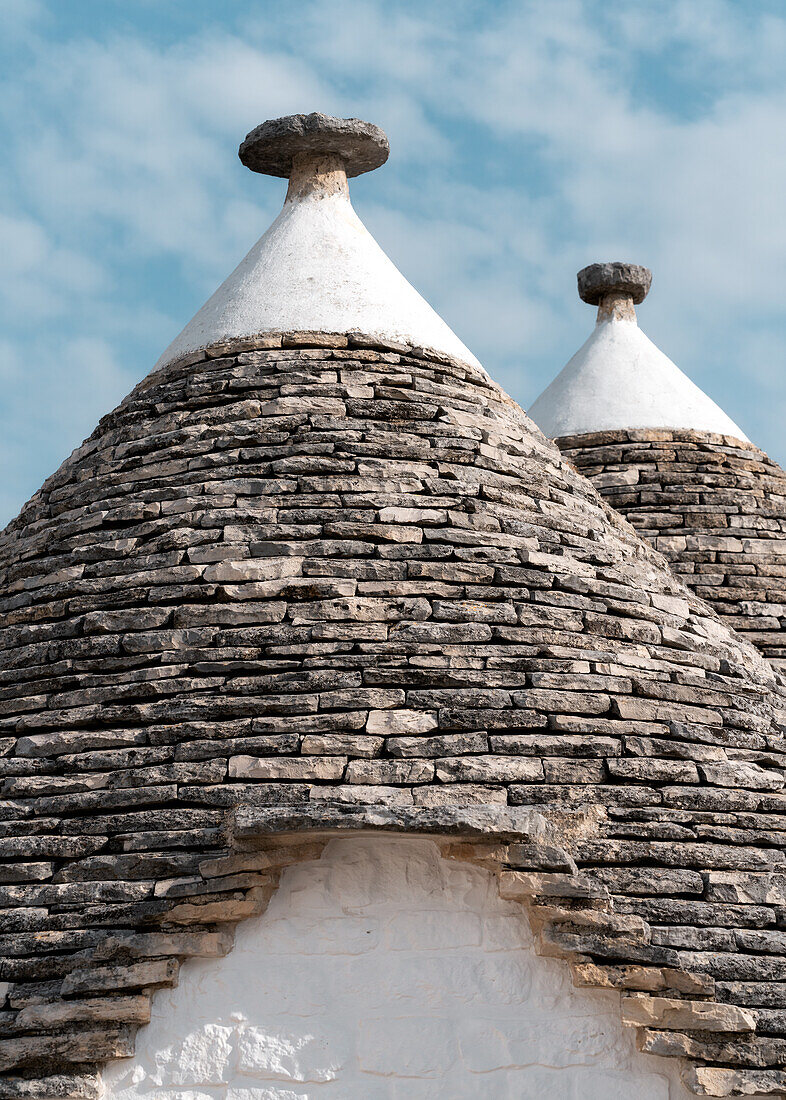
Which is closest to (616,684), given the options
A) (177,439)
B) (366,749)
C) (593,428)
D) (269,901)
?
(366,749)

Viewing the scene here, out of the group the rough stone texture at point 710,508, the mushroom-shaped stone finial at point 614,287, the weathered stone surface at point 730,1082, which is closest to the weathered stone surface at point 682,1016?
the weathered stone surface at point 730,1082

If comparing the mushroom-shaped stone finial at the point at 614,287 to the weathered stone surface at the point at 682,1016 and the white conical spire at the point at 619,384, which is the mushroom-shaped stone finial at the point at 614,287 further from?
the weathered stone surface at the point at 682,1016

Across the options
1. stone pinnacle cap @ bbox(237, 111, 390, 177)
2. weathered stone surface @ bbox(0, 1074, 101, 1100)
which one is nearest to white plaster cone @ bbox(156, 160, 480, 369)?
stone pinnacle cap @ bbox(237, 111, 390, 177)

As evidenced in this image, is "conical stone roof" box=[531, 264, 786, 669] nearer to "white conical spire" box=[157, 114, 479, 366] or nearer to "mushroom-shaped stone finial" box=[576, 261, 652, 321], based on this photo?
"mushroom-shaped stone finial" box=[576, 261, 652, 321]

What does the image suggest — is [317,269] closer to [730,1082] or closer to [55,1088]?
[55,1088]

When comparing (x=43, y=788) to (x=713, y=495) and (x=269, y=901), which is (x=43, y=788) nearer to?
(x=269, y=901)

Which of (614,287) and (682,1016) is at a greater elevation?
(614,287)

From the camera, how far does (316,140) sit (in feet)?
29.8

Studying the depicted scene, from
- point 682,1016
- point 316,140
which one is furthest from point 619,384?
point 682,1016

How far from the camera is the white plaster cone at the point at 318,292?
838cm

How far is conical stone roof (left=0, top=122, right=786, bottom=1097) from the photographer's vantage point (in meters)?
6.08

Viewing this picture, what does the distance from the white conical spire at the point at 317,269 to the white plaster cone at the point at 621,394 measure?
3457 millimetres

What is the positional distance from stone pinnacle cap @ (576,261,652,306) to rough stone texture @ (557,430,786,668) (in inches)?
71.4

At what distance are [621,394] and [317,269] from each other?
4.24 m
